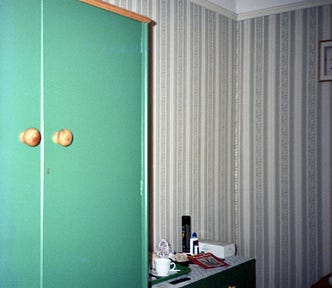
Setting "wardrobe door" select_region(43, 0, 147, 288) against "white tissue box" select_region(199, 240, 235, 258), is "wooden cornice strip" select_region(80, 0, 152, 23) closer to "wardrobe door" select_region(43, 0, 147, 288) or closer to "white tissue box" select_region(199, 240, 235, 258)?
"wardrobe door" select_region(43, 0, 147, 288)

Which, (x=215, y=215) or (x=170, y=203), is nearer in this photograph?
(x=170, y=203)

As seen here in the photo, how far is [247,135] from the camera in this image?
345cm

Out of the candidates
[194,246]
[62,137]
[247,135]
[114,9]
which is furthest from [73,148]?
[247,135]

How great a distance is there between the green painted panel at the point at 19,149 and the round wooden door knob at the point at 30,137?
2 centimetres

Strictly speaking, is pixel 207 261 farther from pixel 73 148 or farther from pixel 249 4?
pixel 249 4

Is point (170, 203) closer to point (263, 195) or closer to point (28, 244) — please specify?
point (263, 195)

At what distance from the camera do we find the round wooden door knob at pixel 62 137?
1419 mm

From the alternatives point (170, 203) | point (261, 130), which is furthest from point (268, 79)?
point (170, 203)

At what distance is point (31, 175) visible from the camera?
4.43 feet

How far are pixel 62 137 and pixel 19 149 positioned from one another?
0.15 metres

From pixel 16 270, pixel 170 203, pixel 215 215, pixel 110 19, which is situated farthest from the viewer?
pixel 215 215

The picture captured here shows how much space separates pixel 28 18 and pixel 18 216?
621 mm

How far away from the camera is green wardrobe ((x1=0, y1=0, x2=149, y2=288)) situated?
130 centimetres

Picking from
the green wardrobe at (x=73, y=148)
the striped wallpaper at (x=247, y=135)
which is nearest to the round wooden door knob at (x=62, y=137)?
the green wardrobe at (x=73, y=148)
